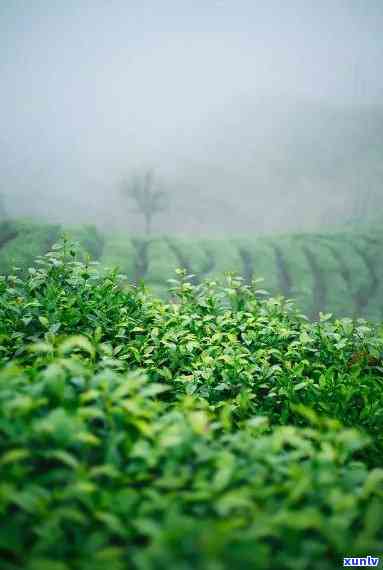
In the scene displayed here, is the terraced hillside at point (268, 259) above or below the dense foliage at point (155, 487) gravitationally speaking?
below

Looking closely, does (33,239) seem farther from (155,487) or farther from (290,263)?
(155,487)

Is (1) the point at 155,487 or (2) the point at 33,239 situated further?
(2) the point at 33,239

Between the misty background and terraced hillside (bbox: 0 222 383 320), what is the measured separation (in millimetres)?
34832

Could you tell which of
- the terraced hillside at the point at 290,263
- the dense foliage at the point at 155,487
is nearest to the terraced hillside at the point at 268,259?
the terraced hillside at the point at 290,263

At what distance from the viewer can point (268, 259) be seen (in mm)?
73812

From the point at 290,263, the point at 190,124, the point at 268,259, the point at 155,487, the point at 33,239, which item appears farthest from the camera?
the point at 190,124

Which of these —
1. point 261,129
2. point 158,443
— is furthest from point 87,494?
point 261,129

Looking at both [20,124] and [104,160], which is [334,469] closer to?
[104,160]
